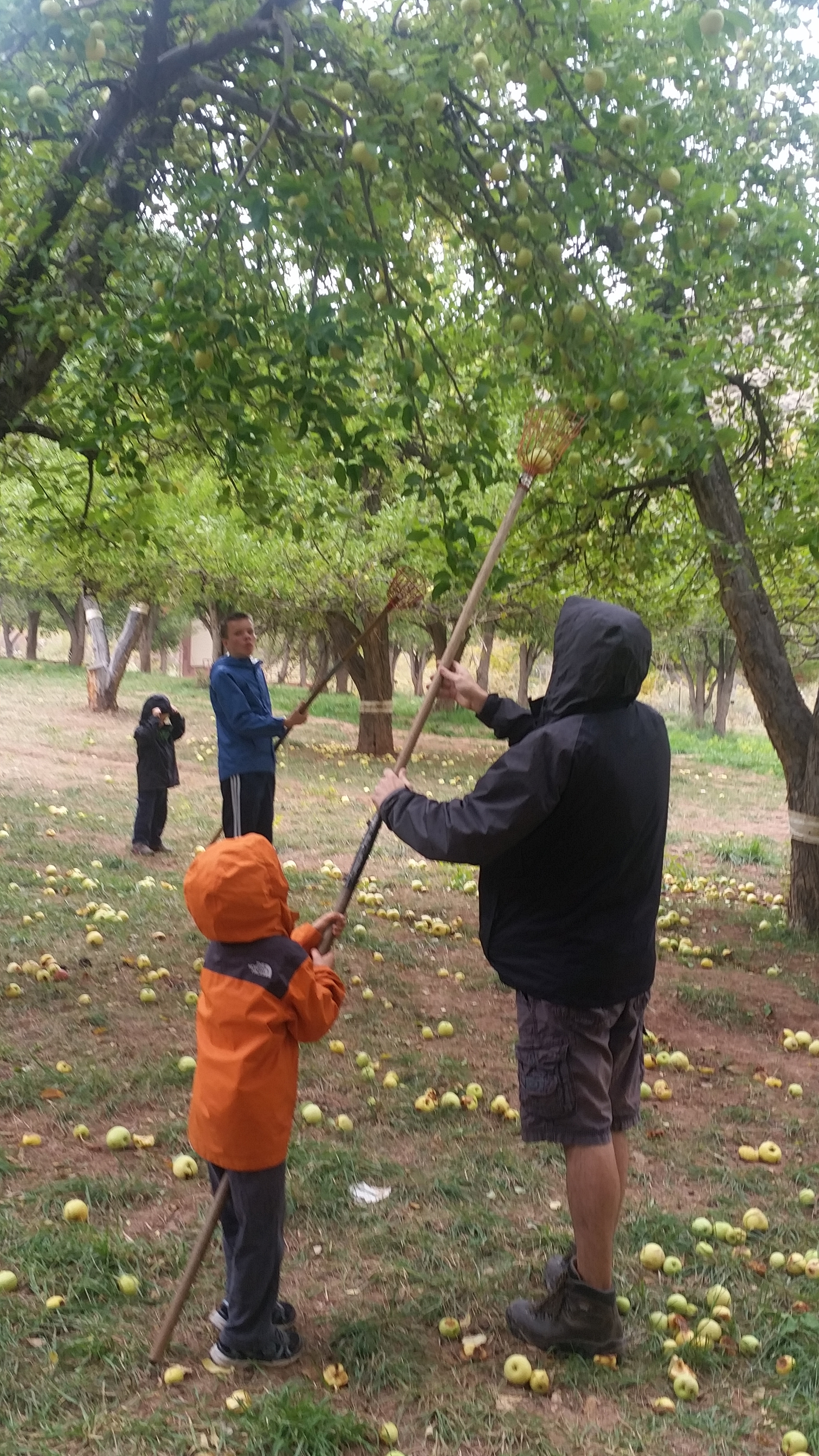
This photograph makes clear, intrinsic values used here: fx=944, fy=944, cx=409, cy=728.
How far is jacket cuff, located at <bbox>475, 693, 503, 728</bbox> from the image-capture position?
3.32 metres

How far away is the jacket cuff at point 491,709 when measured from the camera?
3.32 metres

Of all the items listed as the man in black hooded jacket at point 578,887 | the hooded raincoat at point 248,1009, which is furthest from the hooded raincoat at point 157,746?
the man in black hooded jacket at point 578,887

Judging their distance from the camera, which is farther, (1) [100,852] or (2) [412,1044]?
(1) [100,852]

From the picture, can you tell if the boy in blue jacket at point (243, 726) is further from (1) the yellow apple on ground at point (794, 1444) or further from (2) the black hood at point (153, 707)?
(1) the yellow apple on ground at point (794, 1444)

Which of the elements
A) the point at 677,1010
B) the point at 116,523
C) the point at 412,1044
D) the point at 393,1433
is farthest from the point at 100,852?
the point at 393,1433

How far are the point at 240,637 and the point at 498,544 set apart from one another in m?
3.79

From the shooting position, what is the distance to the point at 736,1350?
2957 mm

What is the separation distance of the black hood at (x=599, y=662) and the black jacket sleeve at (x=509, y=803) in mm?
99

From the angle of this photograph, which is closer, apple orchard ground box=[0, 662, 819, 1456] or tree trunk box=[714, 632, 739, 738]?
apple orchard ground box=[0, 662, 819, 1456]

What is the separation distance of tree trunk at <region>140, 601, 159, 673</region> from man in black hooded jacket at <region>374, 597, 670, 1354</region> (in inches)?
1298

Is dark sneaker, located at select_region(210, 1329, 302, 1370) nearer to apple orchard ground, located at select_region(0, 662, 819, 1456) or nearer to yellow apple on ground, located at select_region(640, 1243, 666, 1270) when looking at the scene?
apple orchard ground, located at select_region(0, 662, 819, 1456)

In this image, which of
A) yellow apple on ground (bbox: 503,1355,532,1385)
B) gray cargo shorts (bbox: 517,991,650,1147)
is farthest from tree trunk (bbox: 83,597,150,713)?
yellow apple on ground (bbox: 503,1355,532,1385)

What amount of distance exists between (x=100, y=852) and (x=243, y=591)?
25.7ft

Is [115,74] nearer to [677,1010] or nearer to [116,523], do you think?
[116,523]
